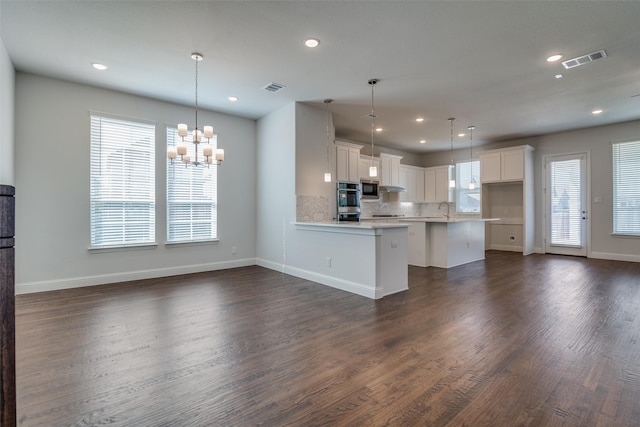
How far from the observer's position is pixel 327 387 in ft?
6.62

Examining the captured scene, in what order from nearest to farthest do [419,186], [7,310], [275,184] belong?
[7,310], [275,184], [419,186]

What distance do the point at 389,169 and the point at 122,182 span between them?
6197 mm

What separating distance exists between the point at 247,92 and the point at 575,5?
408 centimetres

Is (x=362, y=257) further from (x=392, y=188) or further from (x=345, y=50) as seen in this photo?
(x=392, y=188)

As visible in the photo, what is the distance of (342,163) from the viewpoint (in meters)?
6.48

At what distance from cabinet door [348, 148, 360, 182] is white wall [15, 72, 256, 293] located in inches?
134

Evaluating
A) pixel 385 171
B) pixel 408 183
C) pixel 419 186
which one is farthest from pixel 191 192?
pixel 419 186

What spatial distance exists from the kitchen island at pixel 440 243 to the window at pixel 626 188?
10.6 feet

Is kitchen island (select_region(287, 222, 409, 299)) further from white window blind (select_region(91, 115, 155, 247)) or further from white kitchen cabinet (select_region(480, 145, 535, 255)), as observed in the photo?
white kitchen cabinet (select_region(480, 145, 535, 255))

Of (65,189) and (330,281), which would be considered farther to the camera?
(330,281)

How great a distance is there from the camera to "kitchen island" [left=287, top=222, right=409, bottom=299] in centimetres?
399

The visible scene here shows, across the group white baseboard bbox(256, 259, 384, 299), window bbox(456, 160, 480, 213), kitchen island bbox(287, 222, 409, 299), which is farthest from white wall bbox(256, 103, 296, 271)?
window bbox(456, 160, 480, 213)

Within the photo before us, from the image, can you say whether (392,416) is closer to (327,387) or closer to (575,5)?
(327,387)

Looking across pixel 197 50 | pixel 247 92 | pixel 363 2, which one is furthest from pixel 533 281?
pixel 197 50
